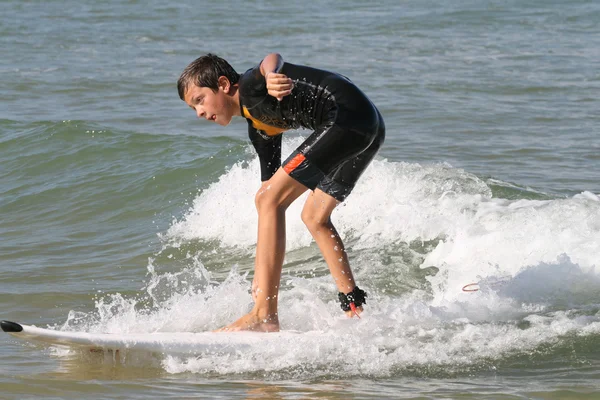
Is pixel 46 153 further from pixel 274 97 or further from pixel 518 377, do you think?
pixel 518 377

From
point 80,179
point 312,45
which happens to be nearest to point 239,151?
point 80,179

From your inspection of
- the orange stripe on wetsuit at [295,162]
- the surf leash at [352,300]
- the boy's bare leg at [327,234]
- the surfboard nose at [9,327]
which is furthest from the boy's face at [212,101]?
the surfboard nose at [9,327]

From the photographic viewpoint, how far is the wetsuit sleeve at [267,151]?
588 cm

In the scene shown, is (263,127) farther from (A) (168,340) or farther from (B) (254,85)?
(A) (168,340)

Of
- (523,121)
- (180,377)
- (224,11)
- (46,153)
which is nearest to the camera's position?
(180,377)

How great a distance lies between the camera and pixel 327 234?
5.96 metres

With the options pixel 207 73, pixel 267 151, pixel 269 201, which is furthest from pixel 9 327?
pixel 267 151

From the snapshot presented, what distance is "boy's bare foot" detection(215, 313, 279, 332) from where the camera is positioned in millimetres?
5770

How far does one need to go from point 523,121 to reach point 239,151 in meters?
4.56

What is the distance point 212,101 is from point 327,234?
110 cm

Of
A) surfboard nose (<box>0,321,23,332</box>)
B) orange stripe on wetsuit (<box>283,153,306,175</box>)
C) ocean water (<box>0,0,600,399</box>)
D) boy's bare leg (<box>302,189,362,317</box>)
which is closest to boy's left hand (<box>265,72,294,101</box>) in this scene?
orange stripe on wetsuit (<box>283,153,306,175</box>)

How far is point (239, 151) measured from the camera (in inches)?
462

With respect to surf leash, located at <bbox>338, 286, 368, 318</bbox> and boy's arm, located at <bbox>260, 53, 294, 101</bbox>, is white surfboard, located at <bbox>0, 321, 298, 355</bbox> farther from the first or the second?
boy's arm, located at <bbox>260, 53, 294, 101</bbox>

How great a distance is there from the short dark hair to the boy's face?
0.09 feet
